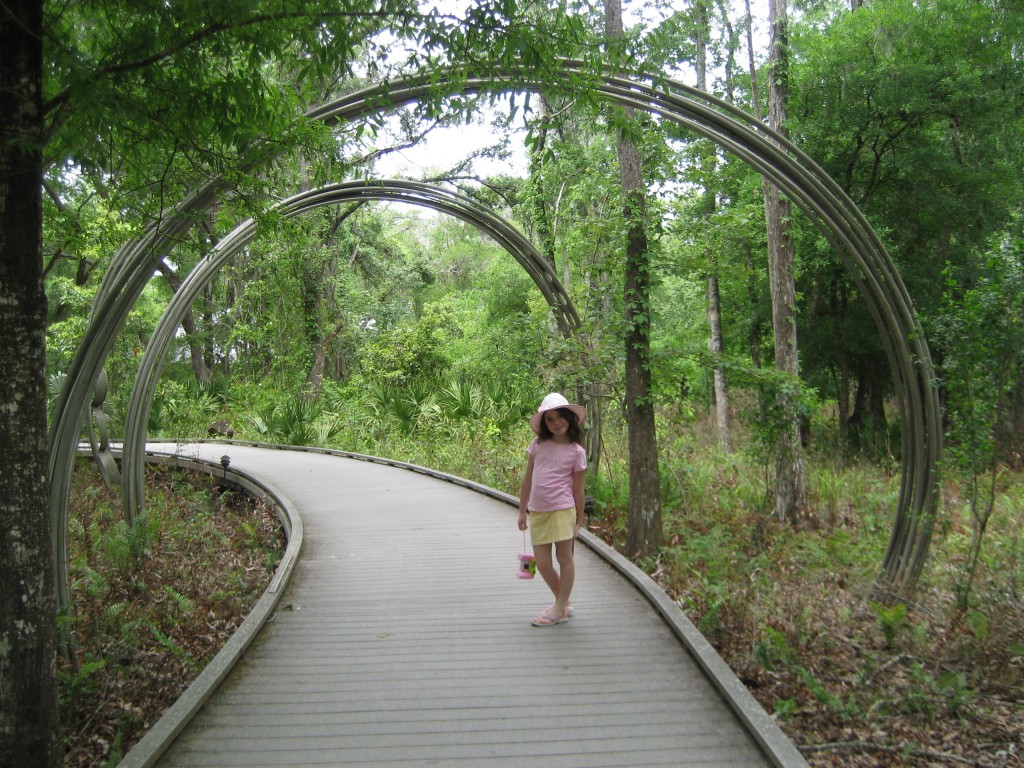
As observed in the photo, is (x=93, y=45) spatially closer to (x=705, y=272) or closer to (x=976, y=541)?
(x=705, y=272)

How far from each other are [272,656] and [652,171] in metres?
6.51

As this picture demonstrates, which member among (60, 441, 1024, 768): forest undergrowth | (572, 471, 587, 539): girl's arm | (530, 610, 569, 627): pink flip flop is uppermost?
(572, 471, 587, 539): girl's arm

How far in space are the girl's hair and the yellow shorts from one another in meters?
0.51

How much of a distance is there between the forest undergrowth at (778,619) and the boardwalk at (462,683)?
0.60 metres

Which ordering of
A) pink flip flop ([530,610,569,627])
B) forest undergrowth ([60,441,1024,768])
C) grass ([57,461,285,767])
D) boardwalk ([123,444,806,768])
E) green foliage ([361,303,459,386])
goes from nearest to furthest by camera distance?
boardwalk ([123,444,806,768])
forest undergrowth ([60,441,1024,768])
grass ([57,461,285,767])
pink flip flop ([530,610,569,627])
green foliage ([361,303,459,386])

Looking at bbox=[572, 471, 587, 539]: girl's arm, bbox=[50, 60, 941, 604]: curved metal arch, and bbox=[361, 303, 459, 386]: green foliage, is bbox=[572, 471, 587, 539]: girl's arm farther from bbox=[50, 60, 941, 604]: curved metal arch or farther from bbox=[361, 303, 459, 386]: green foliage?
bbox=[361, 303, 459, 386]: green foliage

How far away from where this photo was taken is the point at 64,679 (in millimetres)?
4898

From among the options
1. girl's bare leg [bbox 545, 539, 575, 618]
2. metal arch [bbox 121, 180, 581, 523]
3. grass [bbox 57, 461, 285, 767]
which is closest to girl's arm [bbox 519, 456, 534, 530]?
girl's bare leg [bbox 545, 539, 575, 618]

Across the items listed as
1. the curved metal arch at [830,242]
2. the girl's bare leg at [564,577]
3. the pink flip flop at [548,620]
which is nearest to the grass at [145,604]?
the curved metal arch at [830,242]

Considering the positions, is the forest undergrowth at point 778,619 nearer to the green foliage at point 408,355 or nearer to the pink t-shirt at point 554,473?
the pink t-shirt at point 554,473

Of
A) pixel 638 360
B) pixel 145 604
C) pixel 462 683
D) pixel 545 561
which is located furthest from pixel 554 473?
pixel 145 604

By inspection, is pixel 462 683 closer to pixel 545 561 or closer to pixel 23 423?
pixel 545 561

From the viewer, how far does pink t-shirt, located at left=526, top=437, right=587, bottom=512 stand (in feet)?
17.0

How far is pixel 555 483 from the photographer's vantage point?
5184mm
